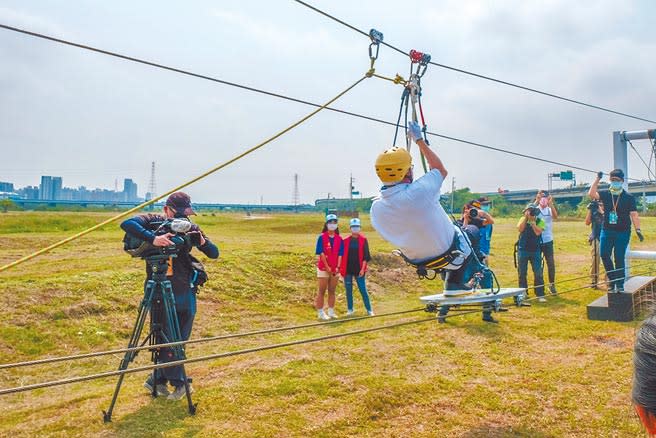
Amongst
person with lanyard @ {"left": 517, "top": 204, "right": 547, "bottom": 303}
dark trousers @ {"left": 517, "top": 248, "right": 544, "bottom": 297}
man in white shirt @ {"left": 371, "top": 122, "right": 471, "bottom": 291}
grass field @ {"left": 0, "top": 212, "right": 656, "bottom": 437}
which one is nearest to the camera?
man in white shirt @ {"left": 371, "top": 122, "right": 471, "bottom": 291}

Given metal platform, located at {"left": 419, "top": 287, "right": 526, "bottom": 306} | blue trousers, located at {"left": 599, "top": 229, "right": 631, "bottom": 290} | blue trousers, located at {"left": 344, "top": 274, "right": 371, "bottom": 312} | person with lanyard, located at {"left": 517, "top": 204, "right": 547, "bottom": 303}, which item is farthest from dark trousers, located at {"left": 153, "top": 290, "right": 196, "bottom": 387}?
blue trousers, located at {"left": 599, "top": 229, "right": 631, "bottom": 290}

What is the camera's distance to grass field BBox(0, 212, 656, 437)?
213 inches

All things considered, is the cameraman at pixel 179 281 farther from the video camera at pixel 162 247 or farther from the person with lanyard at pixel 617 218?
the person with lanyard at pixel 617 218

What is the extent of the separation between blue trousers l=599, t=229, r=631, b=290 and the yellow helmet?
Result: 6.88m

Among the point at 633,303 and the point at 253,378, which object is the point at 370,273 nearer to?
the point at 633,303

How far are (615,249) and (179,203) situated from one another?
8829 mm

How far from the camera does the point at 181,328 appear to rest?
20.2 ft

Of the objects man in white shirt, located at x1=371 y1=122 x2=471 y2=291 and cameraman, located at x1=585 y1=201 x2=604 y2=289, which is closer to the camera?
man in white shirt, located at x1=371 y1=122 x2=471 y2=291

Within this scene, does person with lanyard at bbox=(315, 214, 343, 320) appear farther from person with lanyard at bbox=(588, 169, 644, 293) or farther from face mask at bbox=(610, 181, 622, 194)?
face mask at bbox=(610, 181, 622, 194)

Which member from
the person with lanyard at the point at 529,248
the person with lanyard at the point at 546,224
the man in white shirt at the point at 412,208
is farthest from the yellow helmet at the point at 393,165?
the person with lanyard at the point at 546,224

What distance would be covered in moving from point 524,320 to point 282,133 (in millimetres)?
6731

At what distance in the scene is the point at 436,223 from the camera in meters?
5.29

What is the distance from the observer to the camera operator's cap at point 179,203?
598cm

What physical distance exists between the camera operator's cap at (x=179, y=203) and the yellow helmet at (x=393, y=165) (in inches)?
95.3
